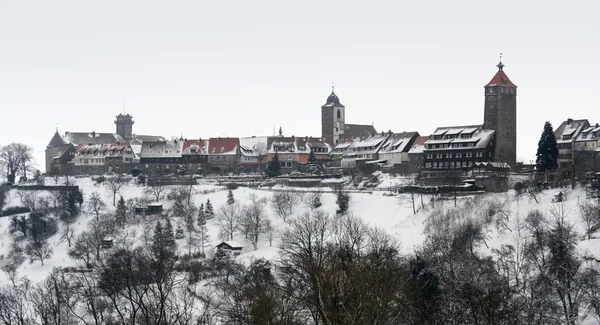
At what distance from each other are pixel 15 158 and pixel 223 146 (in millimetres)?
25156

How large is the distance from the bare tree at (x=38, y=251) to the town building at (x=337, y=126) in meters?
45.1

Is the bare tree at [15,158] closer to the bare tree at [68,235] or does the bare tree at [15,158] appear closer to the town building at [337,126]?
the bare tree at [68,235]

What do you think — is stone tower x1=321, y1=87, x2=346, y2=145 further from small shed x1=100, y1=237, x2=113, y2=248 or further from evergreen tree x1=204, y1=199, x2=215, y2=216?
small shed x1=100, y1=237, x2=113, y2=248

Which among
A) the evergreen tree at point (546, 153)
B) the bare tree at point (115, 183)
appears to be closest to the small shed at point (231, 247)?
the bare tree at point (115, 183)

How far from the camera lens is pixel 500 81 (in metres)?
68.6

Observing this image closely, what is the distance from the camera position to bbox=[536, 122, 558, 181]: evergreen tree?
189ft

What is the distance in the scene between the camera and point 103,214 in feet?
219

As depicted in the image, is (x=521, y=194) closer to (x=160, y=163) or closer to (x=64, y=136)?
(x=160, y=163)

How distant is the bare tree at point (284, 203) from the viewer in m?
62.8

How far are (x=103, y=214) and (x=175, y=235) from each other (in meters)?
10.2

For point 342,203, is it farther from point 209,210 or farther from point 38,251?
point 38,251

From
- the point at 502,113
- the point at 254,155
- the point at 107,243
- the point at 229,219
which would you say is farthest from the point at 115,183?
the point at 502,113

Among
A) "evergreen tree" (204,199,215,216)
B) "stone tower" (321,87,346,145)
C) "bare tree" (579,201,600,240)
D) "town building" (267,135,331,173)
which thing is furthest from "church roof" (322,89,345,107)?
"bare tree" (579,201,600,240)

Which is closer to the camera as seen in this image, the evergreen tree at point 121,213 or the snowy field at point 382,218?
the snowy field at point 382,218
